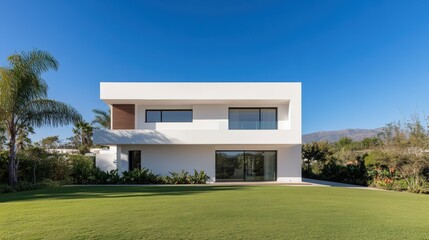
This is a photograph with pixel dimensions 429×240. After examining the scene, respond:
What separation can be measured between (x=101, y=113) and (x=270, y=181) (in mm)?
19271

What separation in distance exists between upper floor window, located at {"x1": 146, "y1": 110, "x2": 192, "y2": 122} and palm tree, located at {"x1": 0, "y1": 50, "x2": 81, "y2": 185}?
18.5 ft

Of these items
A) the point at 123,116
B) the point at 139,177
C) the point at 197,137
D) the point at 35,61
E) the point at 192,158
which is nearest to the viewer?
the point at 35,61

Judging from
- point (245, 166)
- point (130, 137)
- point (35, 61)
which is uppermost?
point (35, 61)

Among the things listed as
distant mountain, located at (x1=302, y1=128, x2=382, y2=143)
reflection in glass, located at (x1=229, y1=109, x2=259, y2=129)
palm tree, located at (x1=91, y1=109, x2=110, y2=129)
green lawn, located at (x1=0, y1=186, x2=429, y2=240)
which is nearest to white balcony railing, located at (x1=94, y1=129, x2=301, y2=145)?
reflection in glass, located at (x1=229, y1=109, x2=259, y2=129)

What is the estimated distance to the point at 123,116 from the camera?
1861 centimetres

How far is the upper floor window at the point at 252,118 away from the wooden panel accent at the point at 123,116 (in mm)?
6873

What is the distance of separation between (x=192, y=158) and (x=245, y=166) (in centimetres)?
383

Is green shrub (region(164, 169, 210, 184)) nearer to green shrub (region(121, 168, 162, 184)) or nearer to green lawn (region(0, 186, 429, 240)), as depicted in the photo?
green shrub (region(121, 168, 162, 184))

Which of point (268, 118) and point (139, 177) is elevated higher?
point (268, 118)

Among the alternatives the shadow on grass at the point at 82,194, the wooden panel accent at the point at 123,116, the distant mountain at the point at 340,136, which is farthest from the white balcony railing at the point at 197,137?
the distant mountain at the point at 340,136

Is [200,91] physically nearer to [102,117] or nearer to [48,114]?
[48,114]

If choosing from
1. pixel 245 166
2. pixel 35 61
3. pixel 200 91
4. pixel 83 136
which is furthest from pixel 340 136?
Result: pixel 35 61

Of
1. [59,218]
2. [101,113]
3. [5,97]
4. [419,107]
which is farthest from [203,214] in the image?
[101,113]

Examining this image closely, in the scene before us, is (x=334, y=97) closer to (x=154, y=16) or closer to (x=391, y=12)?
(x=391, y=12)
